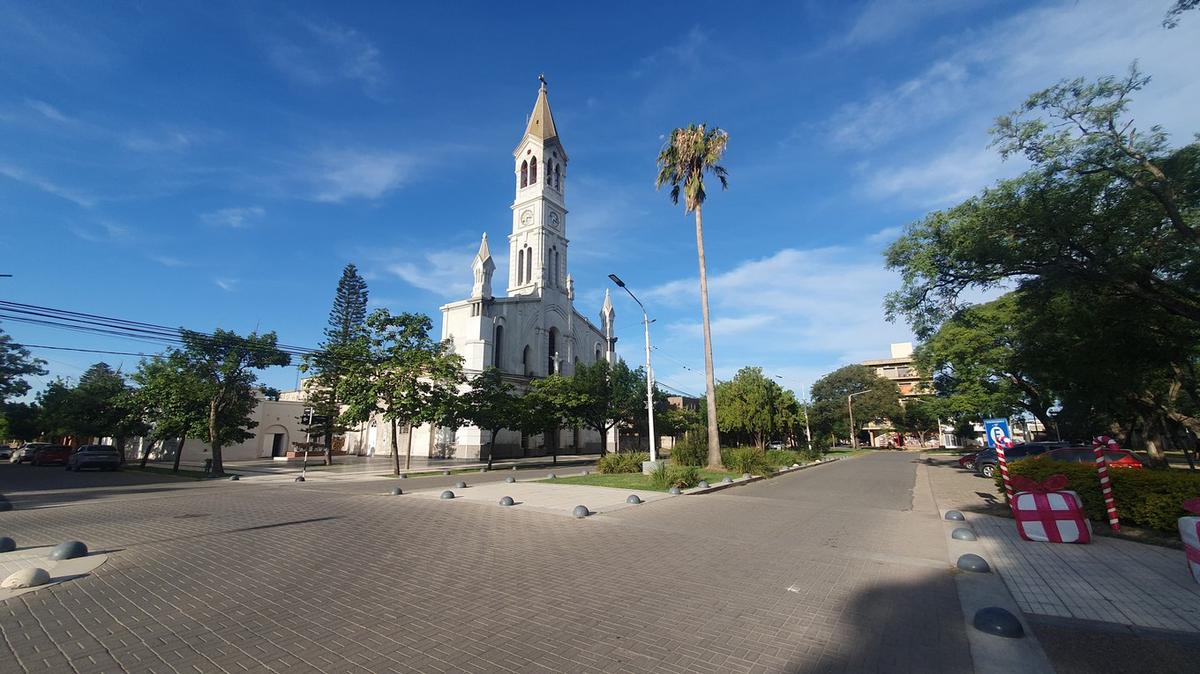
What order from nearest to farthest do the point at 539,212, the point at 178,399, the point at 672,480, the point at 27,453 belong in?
the point at 672,480 < the point at 178,399 < the point at 27,453 < the point at 539,212

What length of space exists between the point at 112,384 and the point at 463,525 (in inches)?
1756

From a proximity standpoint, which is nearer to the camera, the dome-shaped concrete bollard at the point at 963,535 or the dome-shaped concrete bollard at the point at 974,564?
the dome-shaped concrete bollard at the point at 974,564

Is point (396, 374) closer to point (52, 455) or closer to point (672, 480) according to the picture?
point (672, 480)

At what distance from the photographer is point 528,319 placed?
159 ft

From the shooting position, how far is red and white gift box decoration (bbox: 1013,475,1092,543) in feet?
28.2

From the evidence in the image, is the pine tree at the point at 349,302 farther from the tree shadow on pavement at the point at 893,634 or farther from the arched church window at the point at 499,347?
the tree shadow on pavement at the point at 893,634

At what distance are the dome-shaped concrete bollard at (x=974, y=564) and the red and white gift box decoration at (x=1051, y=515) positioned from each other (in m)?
2.97

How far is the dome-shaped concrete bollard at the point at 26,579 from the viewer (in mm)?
5605

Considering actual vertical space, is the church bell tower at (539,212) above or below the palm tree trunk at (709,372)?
above

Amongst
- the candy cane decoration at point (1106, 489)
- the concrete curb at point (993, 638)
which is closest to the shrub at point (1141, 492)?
the candy cane decoration at point (1106, 489)

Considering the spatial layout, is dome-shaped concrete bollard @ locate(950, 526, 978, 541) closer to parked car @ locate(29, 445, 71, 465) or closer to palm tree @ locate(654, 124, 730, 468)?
palm tree @ locate(654, 124, 730, 468)

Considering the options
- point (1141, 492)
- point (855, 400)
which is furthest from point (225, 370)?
point (855, 400)

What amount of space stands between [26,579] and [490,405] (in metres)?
24.4

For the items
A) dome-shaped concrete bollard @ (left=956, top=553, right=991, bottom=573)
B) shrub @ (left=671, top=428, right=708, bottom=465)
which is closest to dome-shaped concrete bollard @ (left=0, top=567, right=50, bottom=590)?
dome-shaped concrete bollard @ (left=956, top=553, right=991, bottom=573)
